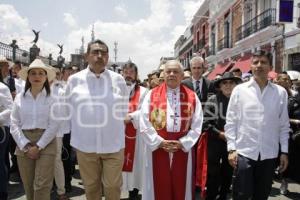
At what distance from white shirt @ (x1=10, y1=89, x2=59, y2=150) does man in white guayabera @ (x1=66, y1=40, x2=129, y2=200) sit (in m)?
0.31

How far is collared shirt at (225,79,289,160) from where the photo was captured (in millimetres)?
4234

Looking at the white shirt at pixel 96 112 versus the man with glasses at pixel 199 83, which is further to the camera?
the man with glasses at pixel 199 83

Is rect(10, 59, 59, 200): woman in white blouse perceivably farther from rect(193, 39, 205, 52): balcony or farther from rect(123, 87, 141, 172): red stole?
rect(193, 39, 205, 52): balcony

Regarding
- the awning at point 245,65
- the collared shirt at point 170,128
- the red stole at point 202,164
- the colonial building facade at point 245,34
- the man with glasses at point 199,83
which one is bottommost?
the red stole at point 202,164

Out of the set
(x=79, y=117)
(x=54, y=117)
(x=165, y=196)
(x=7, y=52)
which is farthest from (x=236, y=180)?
(x=7, y=52)

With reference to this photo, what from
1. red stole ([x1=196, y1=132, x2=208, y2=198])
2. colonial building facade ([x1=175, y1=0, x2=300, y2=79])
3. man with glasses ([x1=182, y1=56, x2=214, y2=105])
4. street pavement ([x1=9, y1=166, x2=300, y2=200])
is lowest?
street pavement ([x1=9, y1=166, x2=300, y2=200])

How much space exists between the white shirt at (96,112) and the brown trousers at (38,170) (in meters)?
0.40

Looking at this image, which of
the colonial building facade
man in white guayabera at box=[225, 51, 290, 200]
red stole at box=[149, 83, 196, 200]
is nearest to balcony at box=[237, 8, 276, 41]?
the colonial building facade

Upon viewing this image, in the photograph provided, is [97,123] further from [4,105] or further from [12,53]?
[12,53]

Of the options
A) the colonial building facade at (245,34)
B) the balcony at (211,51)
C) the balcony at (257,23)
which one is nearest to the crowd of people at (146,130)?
the colonial building facade at (245,34)

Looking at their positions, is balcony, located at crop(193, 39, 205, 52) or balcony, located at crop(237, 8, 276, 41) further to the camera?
balcony, located at crop(193, 39, 205, 52)

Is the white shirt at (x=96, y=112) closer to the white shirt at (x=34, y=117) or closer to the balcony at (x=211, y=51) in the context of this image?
the white shirt at (x=34, y=117)

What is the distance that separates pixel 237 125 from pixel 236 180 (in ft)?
1.93

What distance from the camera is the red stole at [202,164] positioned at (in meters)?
5.39
